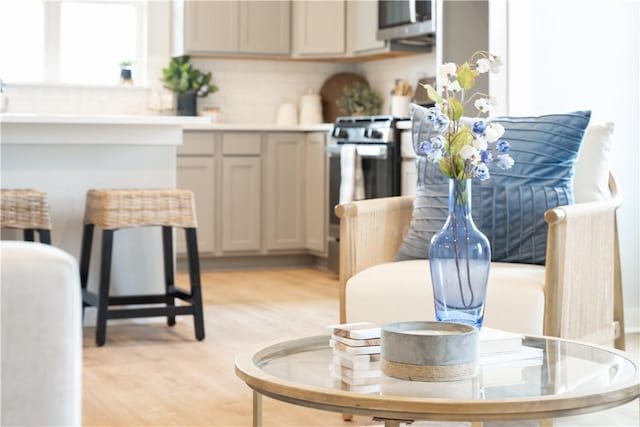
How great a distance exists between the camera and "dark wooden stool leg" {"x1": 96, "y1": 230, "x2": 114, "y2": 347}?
3918 millimetres

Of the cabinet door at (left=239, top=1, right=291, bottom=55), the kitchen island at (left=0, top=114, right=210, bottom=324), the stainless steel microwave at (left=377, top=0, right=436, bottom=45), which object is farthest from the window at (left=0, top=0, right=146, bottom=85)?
the kitchen island at (left=0, top=114, right=210, bottom=324)

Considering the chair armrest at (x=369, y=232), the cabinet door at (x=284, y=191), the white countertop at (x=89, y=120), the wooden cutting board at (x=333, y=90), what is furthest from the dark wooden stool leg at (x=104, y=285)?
the wooden cutting board at (x=333, y=90)

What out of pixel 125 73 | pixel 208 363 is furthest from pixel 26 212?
pixel 125 73

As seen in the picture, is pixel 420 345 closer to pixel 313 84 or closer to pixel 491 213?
pixel 491 213

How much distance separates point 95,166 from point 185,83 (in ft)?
8.00

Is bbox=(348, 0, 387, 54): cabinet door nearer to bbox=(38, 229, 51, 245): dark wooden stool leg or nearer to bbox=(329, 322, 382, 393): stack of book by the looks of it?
bbox=(38, 229, 51, 245): dark wooden stool leg

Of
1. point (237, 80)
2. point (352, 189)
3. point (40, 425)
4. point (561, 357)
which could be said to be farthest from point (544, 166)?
point (237, 80)

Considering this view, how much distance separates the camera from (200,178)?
638 centimetres

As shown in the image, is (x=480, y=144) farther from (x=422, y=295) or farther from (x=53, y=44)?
(x=53, y=44)

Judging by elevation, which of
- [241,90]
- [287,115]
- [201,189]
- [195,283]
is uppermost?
[241,90]

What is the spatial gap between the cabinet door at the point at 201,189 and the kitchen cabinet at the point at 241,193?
0.08 metres

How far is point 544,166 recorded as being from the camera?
300 centimetres

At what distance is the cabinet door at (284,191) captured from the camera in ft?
21.7

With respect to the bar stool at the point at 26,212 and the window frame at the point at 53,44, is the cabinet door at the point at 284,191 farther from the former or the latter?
the bar stool at the point at 26,212
